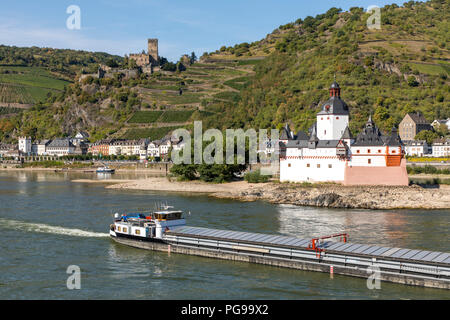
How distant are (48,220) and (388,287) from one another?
1316 inches

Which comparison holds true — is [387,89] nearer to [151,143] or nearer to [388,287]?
[151,143]

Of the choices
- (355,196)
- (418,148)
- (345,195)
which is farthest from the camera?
(418,148)

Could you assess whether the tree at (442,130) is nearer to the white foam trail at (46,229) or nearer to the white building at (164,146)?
the white building at (164,146)

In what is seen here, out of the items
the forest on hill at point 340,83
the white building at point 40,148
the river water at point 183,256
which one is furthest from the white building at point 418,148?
the white building at point 40,148

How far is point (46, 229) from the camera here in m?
45.0

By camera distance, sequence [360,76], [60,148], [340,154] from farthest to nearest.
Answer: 1. [60,148]
2. [360,76]
3. [340,154]

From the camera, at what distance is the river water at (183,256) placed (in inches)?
1106

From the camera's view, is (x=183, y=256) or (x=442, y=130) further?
(x=442, y=130)

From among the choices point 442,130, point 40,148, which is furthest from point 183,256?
point 40,148

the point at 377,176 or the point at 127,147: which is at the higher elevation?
the point at 127,147

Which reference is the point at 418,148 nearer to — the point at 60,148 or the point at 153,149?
the point at 153,149

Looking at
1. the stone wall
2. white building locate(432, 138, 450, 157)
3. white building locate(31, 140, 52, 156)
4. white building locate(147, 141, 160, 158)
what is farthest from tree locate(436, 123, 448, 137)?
white building locate(31, 140, 52, 156)

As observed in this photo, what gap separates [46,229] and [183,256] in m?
15.4

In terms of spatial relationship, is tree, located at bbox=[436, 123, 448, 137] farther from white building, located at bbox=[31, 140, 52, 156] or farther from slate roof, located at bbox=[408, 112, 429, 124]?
white building, located at bbox=[31, 140, 52, 156]
